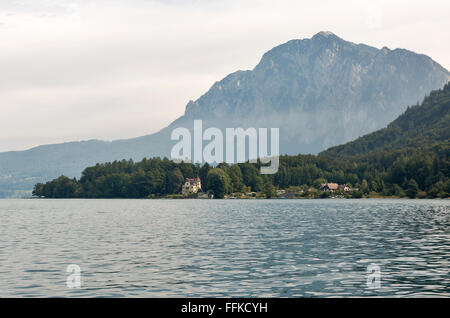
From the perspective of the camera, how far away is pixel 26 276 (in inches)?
1732

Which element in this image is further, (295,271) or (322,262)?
(322,262)

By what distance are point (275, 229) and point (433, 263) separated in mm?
42188

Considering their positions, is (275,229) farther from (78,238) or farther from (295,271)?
(295,271)

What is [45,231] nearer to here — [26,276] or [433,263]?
[26,276]

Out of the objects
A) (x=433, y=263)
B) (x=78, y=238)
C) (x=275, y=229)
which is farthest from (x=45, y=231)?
(x=433, y=263)

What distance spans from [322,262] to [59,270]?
75.2 feet

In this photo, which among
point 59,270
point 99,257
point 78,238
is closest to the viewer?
point 59,270
